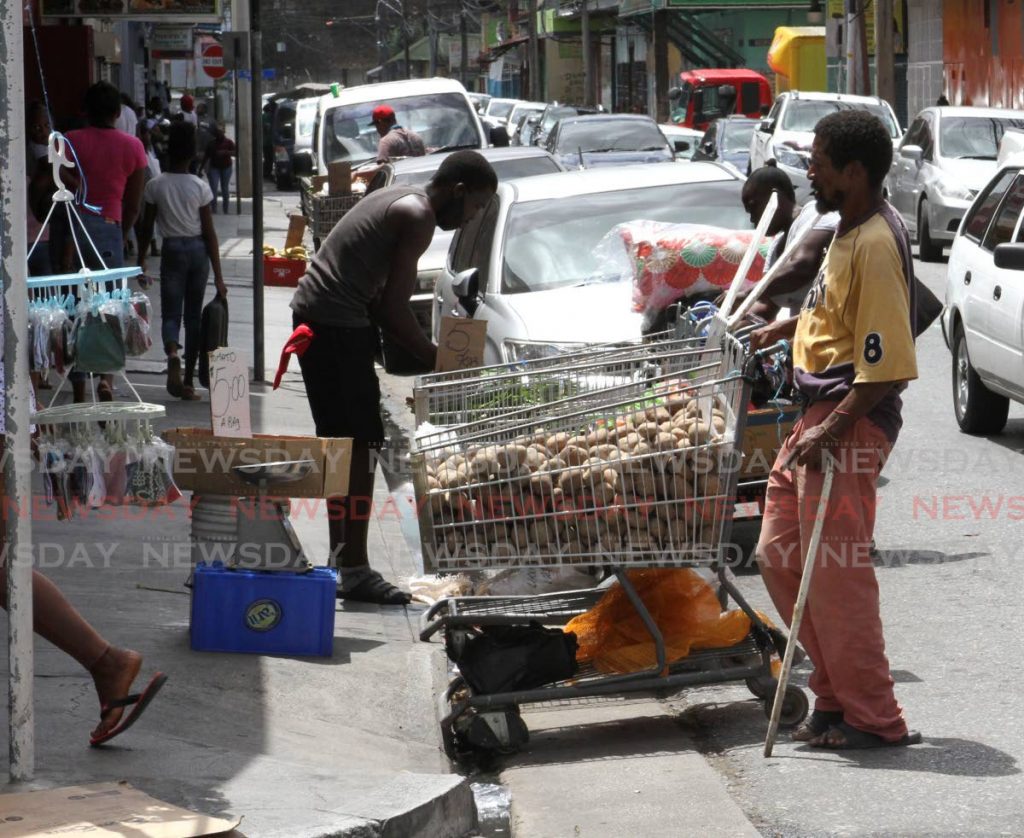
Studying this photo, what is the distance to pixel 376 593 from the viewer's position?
736 cm

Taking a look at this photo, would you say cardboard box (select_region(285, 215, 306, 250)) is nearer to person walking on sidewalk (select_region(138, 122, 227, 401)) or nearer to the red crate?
the red crate

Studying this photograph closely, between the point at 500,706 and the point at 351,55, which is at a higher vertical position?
the point at 351,55

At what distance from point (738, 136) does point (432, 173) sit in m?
15.1

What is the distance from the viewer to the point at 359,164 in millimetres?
22562

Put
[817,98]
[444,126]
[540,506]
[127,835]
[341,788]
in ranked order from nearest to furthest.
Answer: [127,835] < [341,788] < [540,506] < [444,126] < [817,98]

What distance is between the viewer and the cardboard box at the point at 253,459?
626cm

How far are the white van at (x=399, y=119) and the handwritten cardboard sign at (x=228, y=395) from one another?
14983mm

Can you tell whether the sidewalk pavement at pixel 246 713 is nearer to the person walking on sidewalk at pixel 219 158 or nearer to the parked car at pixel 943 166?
the parked car at pixel 943 166

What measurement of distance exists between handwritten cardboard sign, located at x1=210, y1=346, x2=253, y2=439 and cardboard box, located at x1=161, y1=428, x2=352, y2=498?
0.13m

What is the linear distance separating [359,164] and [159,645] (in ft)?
55.2

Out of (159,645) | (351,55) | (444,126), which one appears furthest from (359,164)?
(351,55)

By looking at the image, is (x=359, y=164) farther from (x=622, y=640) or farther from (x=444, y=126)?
(x=622, y=640)

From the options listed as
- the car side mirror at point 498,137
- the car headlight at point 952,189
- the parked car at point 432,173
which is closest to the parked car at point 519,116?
the car side mirror at point 498,137

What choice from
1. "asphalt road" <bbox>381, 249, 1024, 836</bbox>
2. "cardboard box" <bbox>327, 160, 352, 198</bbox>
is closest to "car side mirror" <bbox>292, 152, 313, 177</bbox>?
"cardboard box" <bbox>327, 160, 352, 198</bbox>
